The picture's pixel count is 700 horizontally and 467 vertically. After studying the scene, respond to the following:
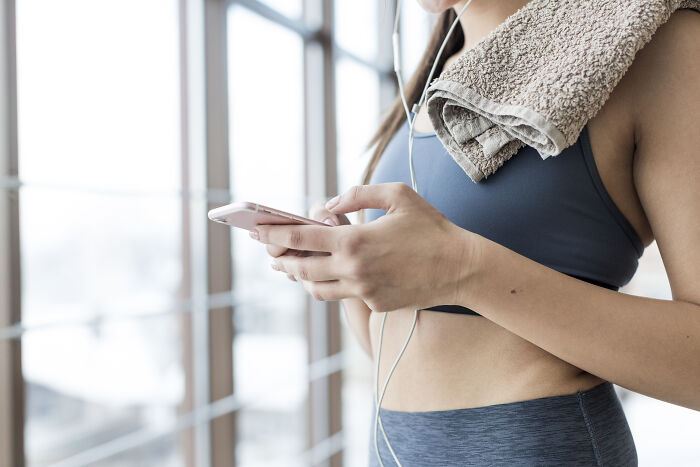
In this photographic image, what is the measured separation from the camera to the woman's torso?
0.52 meters

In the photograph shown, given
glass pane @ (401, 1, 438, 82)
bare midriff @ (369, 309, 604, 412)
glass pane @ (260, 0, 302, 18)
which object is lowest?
bare midriff @ (369, 309, 604, 412)

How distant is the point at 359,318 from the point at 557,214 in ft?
1.12

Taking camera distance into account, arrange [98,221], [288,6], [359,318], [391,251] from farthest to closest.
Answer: [288,6] < [98,221] < [359,318] < [391,251]

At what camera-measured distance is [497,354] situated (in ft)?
1.84

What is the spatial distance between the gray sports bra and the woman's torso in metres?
0.01

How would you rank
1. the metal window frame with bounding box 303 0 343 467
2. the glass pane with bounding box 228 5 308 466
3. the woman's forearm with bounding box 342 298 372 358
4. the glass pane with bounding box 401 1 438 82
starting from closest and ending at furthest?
the woman's forearm with bounding box 342 298 372 358 < the glass pane with bounding box 228 5 308 466 < the metal window frame with bounding box 303 0 343 467 < the glass pane with bounding box 401 1 438 82

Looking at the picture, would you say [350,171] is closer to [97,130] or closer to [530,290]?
[97,130]

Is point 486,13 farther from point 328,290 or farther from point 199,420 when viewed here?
point 199,420

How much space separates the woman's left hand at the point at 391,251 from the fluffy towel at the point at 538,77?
114 mm

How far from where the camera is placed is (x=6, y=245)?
112 cm

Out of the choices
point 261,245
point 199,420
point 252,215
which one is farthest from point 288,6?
point 252,215

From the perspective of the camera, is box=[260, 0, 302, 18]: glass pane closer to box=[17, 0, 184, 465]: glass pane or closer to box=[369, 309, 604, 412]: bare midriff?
box=[17, 0, 184, 465]: glass pane

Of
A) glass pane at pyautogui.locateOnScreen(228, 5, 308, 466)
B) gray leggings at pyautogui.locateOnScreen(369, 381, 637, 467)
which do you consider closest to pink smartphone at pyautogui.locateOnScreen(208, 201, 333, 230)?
gray leggings at pyautogui.locateOnScreen(369, 381, 637, 467)

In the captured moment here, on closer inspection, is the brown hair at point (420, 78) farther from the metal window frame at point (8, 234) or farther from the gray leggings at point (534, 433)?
the metal window frame at point (8, 234)
